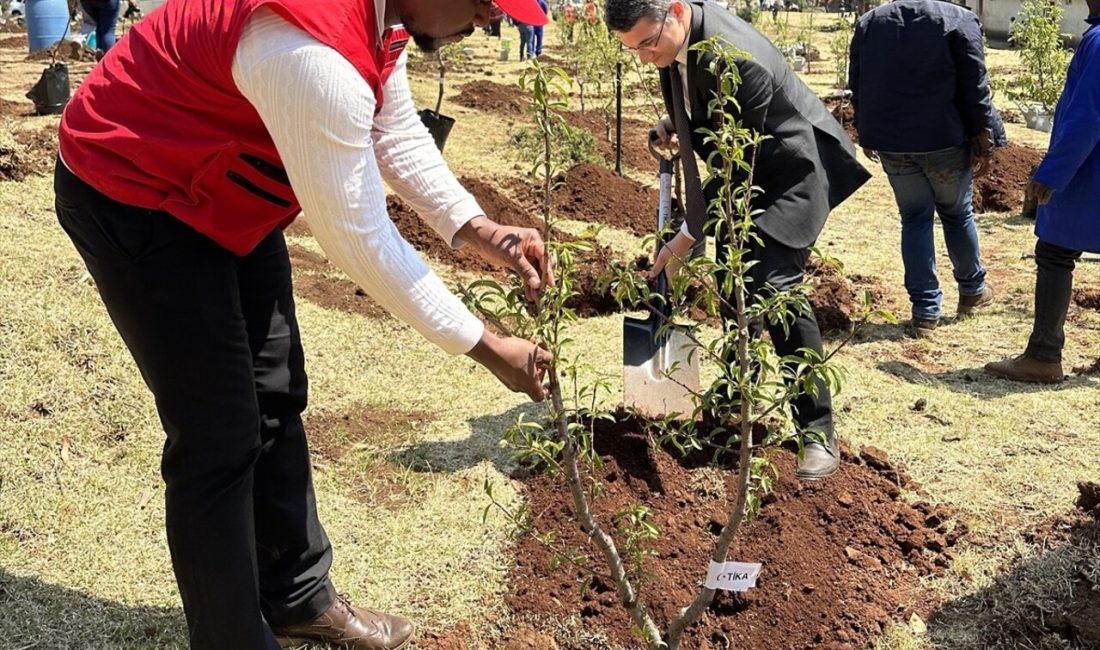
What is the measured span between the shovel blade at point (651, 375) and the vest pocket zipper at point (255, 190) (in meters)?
1.99

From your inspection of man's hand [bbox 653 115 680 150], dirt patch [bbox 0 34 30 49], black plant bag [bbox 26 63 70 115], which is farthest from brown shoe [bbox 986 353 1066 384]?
dirt patch [bbox 0 34 30 49]

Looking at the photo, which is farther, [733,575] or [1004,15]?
[1004,15]

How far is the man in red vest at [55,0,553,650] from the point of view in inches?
68.7

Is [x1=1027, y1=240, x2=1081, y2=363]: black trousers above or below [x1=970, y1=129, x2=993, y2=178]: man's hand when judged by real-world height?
below

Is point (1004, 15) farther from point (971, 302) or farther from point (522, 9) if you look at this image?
point (522, 9)

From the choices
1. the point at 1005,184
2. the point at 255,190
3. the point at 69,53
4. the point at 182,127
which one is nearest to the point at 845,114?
the point at 1005,184

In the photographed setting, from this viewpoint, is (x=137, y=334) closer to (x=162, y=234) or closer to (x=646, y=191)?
(x=162, y=234)

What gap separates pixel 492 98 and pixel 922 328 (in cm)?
700

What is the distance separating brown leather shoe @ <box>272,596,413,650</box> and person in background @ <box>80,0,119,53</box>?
9.71 m

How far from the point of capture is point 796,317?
11.0ft

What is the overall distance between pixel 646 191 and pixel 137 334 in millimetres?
5966

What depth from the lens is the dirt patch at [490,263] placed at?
18.1 feet

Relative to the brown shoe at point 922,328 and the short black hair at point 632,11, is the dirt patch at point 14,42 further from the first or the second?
the short black hair at point 632,11

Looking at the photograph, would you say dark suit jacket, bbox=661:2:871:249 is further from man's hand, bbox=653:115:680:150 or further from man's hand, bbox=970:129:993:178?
man's hand, bbox=970:129:993:178
